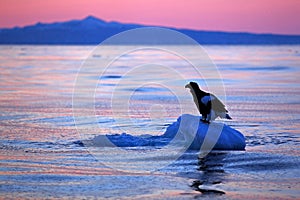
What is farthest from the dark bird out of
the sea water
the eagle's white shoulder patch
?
the sea water

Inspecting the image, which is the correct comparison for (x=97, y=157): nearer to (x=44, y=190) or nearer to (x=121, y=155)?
(x=121, y=155)

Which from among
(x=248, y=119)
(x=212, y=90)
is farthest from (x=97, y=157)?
(x=212, y=90)

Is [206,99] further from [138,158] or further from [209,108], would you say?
[138,158]

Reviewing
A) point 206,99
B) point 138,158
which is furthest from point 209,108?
point 138,158

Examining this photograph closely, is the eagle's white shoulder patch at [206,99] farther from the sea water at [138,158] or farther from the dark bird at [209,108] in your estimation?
the sea water at [138,158]

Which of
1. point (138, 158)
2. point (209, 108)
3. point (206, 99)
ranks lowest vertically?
point (138, 158)

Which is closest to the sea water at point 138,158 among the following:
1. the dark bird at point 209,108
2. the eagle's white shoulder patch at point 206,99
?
the dark bird at point 209,108

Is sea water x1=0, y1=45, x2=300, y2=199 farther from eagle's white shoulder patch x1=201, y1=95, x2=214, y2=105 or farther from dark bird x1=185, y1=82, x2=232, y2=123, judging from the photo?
eagle's white shoulder patch x1=201, y1=95, x2=214, y2=105

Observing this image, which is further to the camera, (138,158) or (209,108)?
(209,108)

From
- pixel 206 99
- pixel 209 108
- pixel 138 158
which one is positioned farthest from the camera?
pixel 206 99

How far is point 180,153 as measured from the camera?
1280 centimetres

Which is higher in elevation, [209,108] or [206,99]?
[206,99]

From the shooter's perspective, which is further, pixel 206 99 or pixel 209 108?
pixel 206 99

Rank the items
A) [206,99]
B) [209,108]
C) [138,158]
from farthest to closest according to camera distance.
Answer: [206,99], [209,108], [138,158]
